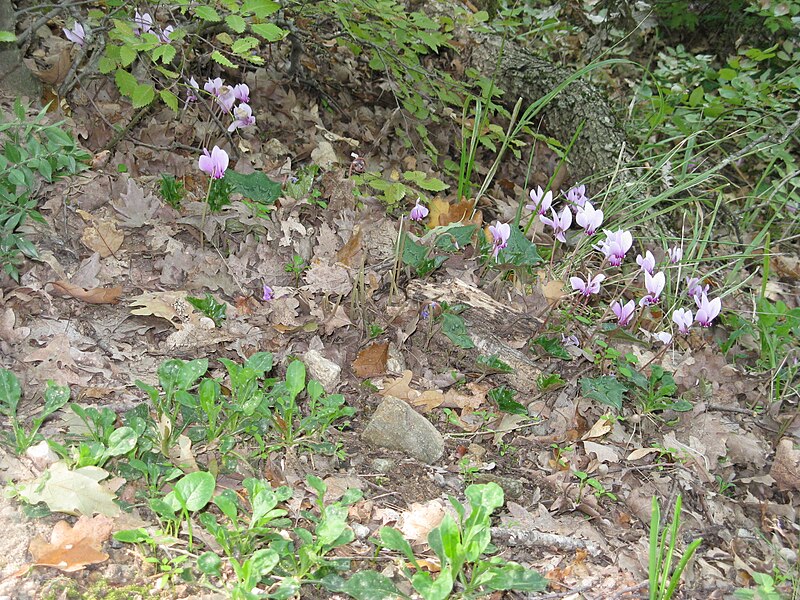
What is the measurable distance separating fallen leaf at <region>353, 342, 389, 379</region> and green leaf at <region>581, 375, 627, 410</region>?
2.55 feet

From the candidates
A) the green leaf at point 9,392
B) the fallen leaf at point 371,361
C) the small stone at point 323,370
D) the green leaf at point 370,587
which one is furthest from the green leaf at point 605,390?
the green leaf at point 9,392

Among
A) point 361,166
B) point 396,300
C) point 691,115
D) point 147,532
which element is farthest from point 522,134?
point 147,532

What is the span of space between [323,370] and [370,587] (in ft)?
3.18

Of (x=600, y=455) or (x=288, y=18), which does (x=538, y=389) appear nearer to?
(x=600, y=455)

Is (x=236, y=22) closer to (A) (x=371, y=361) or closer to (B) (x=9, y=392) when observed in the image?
(A) (x=371, y=361)

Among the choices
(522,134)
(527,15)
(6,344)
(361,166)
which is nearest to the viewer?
(6,344)

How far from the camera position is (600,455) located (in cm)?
244

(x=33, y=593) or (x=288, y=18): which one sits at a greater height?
(x=288, y=18)

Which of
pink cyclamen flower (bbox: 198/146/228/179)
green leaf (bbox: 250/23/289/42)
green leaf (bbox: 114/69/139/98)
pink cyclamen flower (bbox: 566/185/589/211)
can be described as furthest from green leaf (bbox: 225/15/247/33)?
pink cyclamen flower (bbox: 566/185/589/211)

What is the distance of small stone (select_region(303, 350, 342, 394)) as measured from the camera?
8.15 feet

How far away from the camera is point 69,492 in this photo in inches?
65.9

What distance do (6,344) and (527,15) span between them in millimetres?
5483

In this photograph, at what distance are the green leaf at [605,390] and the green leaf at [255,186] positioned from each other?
1.63 meters

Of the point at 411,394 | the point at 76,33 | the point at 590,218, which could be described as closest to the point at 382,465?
the point at 411,394
